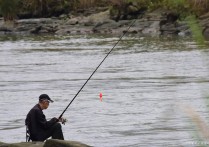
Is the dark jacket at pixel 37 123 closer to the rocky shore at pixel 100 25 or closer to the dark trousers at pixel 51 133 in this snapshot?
the dark trousers at pixel 51 133

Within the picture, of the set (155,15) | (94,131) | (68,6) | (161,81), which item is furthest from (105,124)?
(68,6)

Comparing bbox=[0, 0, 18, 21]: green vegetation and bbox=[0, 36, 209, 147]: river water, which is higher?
bbox=[0, 36, 209, 147]: river water

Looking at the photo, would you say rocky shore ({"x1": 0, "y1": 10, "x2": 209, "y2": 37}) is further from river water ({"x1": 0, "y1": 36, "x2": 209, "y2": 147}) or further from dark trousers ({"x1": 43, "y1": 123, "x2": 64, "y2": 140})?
dark trousers ({"x1": 43, "y1": 123, "x2": 64, "y2": 140})

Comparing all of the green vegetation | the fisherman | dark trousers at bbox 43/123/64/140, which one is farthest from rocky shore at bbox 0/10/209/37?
the fisherman

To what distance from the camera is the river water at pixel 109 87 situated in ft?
57.0

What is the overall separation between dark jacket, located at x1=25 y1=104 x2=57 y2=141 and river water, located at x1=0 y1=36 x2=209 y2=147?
221cm

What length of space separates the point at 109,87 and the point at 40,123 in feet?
49.1

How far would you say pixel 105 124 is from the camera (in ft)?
62.1

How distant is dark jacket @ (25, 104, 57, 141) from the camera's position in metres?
12.1

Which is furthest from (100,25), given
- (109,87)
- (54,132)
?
(54,132)

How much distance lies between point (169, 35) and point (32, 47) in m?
9.92

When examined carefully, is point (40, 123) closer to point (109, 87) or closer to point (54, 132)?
point (54, 132)

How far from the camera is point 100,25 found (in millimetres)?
57250

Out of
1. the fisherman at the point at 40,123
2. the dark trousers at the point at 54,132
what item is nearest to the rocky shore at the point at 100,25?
the dark trousers at the point at 54,132
